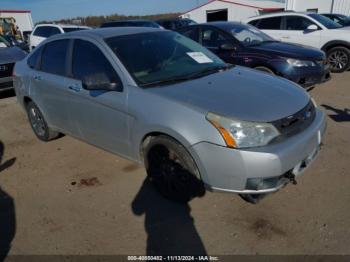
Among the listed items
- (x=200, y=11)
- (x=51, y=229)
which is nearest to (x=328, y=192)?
(x=51, y=229)

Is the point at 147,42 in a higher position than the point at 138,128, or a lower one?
higher

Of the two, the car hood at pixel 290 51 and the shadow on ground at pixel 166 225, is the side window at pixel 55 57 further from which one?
the car hood at pixel 290 51

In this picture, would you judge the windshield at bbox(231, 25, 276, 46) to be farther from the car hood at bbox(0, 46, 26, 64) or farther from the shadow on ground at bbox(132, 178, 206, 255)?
the car hood at bbox(0, 46, 26, 64)

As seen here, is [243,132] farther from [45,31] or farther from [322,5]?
[322,5]

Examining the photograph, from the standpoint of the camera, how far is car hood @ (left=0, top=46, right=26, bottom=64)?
7.96 m

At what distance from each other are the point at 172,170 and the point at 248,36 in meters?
4.76

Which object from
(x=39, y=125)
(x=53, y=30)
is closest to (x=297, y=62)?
(x=39, y=125)

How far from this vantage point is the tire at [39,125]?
4.73m

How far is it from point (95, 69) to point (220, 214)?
2.04m

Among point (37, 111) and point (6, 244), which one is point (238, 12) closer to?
point (37, 111)

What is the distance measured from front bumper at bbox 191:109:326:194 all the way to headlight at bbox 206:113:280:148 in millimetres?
56

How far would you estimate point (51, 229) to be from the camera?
9.75ft

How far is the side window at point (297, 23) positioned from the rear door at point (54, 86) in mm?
7443

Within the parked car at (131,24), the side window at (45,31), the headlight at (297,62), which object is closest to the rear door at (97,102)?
the headlight at (297,62)
